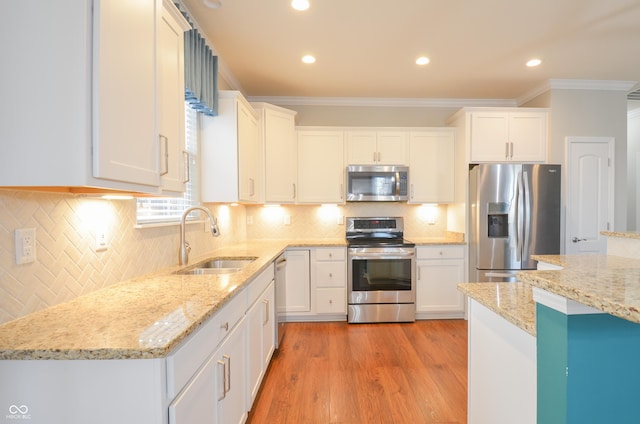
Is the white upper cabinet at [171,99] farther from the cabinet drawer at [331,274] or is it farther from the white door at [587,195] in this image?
the white door at [587,195]

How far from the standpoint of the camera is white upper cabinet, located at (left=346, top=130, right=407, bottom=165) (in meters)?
3.62

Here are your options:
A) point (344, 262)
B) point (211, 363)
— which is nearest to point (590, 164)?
point (344, 262)

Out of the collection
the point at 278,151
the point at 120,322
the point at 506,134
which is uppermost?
the point at 506,134

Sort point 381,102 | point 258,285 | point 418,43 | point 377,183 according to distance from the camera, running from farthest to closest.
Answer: point 381,102 < point 377,183 < point 418,43 < point 258,285

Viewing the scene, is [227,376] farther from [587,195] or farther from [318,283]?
[587,195]

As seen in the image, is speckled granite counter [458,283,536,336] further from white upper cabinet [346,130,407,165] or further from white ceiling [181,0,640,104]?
white upper cabinet [346,130,407,165]

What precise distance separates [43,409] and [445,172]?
3.73 meters

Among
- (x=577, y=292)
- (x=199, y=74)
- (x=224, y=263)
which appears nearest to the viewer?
(x=577, y=292)

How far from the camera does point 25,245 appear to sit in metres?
1.08

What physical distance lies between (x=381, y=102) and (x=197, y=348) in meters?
3.58

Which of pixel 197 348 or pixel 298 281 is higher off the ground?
pixel 197 348

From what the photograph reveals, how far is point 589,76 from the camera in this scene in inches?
127

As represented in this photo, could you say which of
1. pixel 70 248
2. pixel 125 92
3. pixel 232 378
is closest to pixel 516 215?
pixel 232 378

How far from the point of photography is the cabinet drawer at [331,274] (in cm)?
336
